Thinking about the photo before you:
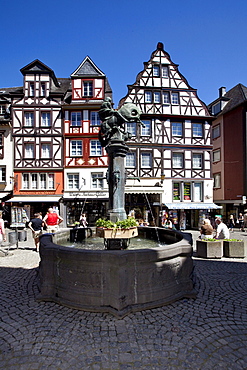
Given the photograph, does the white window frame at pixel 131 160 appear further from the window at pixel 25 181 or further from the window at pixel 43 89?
the window at pixel 43 89

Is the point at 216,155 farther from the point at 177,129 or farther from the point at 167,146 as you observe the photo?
the point at 167,146

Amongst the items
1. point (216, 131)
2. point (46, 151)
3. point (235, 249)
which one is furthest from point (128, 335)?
point (216, 131)

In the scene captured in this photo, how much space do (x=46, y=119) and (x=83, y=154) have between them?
4931 millimetres

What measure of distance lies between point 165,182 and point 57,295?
1811 cm

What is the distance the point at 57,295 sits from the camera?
15.2 feet

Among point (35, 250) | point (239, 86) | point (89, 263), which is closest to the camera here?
point (89, 263)

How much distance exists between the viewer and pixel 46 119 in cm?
2209

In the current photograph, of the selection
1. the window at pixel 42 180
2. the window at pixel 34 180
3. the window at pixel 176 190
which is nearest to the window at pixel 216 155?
the window at pixel 176 190

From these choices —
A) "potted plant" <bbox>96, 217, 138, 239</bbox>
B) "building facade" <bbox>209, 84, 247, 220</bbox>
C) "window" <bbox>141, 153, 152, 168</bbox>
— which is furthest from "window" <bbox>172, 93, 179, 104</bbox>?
"potted plant" <bbox>96, 217, 138, 239</bbox>

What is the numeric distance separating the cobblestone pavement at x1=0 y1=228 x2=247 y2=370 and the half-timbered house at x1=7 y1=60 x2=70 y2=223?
17.3 metres

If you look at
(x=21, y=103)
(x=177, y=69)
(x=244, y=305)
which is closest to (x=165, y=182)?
(x=177, y=69)

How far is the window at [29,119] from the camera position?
22.0 m

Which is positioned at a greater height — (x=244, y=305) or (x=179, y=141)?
(x=179, y=141)

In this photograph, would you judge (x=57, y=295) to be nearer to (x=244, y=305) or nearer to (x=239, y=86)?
(x=244, y=305)
